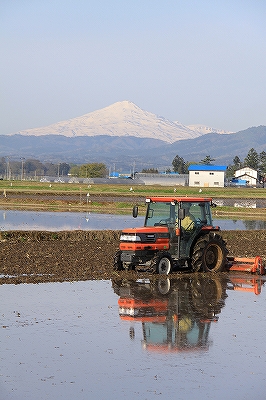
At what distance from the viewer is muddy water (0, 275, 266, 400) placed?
31.4 feet

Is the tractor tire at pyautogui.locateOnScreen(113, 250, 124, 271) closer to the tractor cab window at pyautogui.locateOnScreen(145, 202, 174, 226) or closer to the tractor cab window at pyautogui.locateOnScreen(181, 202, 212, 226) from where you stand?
the tractor cab window at pyautogui.locateOnScreen(145, 202, 174, 226)

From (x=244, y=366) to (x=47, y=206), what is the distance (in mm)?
45660

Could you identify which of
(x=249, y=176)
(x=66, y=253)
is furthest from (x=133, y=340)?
(x=249, y=176)

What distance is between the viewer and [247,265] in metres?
20.7

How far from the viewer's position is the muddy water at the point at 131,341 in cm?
959

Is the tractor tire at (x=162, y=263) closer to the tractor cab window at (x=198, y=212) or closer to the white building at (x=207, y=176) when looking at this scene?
the tractor cab window at (x=198, y=212)

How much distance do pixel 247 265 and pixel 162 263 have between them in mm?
3109

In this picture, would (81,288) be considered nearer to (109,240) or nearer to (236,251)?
(236,251)

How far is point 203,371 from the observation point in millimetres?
10422

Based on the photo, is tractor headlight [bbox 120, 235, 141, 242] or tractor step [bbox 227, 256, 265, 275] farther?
tractor step [bbox 227, 256, 265, 275]

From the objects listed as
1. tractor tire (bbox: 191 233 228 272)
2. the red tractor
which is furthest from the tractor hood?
tractor tire (bbox: 191 233 228 272)

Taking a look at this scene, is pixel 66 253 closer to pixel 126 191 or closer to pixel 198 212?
pixel 198 212

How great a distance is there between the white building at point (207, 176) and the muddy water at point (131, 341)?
146 metres

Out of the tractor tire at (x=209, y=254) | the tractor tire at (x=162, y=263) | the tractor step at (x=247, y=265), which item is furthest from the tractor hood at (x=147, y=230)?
the tractor step at (x=247, y=265)
